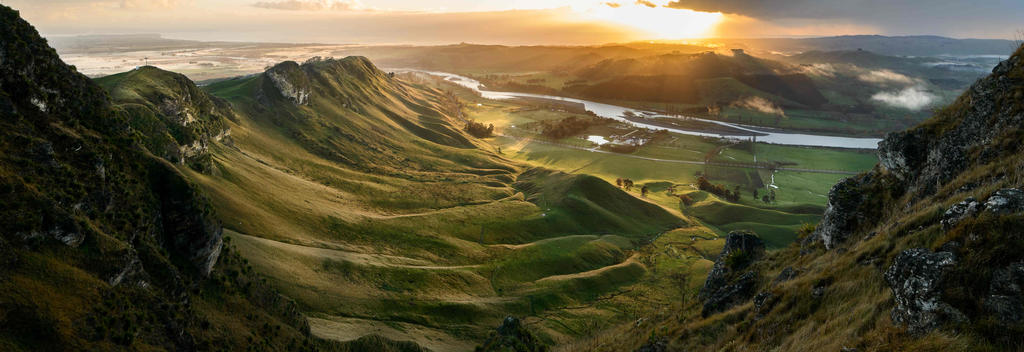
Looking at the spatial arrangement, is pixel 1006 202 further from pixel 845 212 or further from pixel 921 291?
pixel 845 212

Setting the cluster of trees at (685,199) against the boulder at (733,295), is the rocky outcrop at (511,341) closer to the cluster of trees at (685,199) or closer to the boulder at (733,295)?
the boulder at (733,295)

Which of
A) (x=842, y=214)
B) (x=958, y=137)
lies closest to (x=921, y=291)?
(x=842, y=214)

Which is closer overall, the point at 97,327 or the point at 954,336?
the point at 954,336

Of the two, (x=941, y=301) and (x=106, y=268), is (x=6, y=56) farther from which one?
(x=941, y=301)

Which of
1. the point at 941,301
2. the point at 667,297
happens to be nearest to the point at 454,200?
the point at 667,297

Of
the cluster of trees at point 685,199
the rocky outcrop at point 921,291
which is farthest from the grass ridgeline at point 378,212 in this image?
the rocky outcrop at point 921,291

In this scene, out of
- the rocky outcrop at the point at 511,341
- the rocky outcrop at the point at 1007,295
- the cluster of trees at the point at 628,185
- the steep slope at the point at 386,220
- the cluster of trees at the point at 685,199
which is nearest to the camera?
the rocky outcrop at the point at 1007,295
